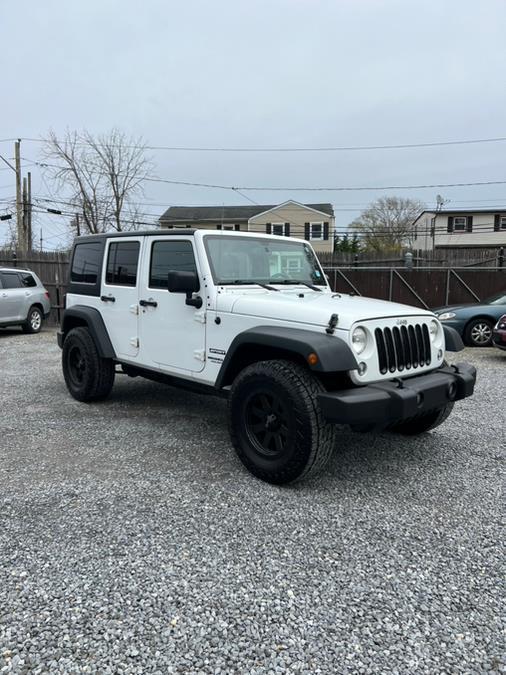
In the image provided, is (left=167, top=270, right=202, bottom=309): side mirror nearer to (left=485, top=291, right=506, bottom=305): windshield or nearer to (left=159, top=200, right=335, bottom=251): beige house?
(left=485, top=291, right=506, bottom=305): windshield

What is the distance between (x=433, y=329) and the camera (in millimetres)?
4215

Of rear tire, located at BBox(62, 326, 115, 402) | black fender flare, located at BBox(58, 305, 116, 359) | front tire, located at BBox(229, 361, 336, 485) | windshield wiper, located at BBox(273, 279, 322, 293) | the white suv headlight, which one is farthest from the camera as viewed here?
the white suv headlight

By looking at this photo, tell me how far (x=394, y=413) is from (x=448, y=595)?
1156mm

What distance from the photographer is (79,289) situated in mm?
6234

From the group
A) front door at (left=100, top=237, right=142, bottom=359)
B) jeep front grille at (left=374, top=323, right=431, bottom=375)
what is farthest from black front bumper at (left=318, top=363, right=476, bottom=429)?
front door at (left=100, top=237, right=142, bottom=359)

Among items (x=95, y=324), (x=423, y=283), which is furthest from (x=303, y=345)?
(x=423, y=283)

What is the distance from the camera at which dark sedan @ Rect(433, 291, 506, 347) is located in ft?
35.2

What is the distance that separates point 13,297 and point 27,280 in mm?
818

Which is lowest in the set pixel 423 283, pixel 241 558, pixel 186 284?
pixel 241 558

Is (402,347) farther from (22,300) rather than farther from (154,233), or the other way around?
(22,300)

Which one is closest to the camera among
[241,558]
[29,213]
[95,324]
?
[241,558]

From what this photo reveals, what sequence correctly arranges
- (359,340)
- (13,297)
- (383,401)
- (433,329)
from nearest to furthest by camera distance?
(383,401) → (359,340) → (433,329) → (13,297)

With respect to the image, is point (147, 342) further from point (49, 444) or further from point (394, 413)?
point (394, 413)

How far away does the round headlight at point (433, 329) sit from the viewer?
165 inches
